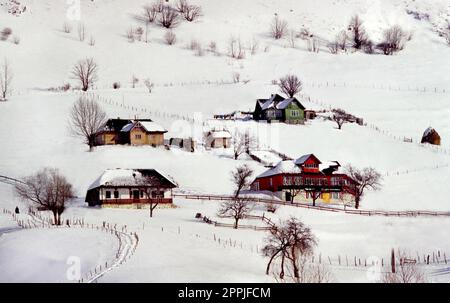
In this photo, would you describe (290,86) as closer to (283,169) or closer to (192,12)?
(283,169)

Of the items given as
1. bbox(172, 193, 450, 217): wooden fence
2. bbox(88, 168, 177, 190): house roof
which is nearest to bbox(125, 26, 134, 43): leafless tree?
A: bbox(88, 168, 177, 190): house roof

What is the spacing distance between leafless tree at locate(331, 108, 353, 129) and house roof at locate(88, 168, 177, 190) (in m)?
30.6

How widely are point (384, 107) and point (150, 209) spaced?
48.6 meters

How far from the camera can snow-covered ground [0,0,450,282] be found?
125 ft

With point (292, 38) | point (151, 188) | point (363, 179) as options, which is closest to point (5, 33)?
point (292, 38)

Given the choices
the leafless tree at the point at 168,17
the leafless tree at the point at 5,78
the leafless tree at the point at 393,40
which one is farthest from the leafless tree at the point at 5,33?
the leafless tree at the point at 393,40

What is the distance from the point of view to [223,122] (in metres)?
79.4

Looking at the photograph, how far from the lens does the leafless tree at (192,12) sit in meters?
132

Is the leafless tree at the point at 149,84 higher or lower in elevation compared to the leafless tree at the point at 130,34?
lower

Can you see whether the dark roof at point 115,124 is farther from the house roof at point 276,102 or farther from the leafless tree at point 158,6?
the leafless tree at point 158,6

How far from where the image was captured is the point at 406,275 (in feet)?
112

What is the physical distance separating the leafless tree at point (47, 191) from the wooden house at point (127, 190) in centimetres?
187
